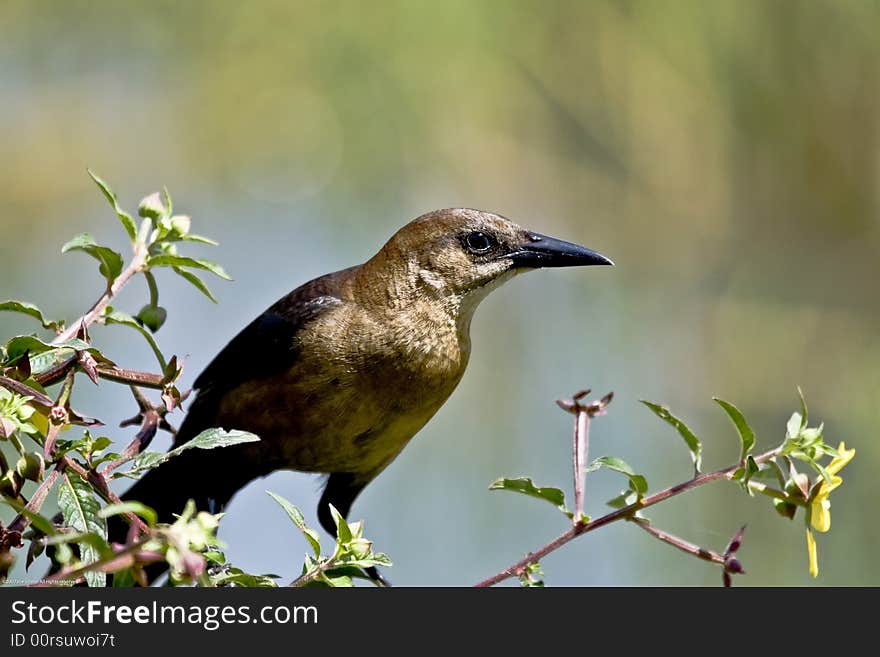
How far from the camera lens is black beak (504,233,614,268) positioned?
3639mm

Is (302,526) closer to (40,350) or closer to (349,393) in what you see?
(40,350)

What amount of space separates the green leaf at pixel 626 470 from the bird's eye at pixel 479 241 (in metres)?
1.93

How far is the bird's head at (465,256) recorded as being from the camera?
3.68m

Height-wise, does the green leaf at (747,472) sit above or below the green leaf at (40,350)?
below

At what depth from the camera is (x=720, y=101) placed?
5.84 m

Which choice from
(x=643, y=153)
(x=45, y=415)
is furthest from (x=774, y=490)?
(x=643, y=153)

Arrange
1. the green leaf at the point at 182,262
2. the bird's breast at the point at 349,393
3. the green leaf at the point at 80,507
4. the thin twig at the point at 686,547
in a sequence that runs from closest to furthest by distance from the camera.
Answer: the green leaf at the point at 80,507
the thin twig at the point at 686,547
the green leaf at the point at 182,262
the bird's breast at the point at 349,393

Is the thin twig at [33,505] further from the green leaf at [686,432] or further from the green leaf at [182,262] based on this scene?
the green leaf at [686,432]

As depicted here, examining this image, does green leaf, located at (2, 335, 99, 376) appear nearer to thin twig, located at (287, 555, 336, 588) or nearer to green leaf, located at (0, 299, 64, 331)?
green leaf, located at (0, 299, 64, 331)

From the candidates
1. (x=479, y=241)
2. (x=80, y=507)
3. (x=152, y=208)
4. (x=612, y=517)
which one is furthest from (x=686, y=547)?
(x=479, y=241)

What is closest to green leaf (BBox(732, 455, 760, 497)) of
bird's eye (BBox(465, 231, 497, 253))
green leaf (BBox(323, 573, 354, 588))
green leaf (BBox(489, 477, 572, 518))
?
green leaf (BBox(489, 477, 572, 518))

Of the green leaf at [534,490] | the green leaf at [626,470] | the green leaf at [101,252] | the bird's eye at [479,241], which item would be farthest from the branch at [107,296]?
the bird's eye at [479,241]

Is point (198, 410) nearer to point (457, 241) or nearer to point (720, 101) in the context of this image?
point (457, 241)
